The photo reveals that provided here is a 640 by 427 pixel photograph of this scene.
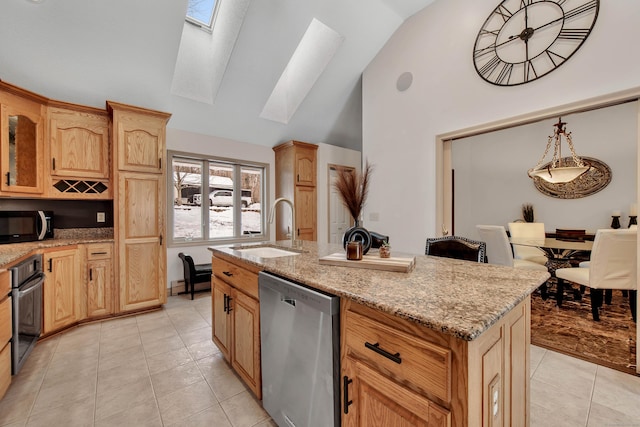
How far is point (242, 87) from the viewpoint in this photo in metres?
3.65

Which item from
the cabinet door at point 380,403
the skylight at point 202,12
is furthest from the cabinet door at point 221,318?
the skylight at point 202,12

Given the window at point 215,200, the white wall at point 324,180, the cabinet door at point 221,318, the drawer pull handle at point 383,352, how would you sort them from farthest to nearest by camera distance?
the white wall at point 324,180
the window at point 215,200
the cabinet door at point 221,318
the drawer pull handle at point 383,352

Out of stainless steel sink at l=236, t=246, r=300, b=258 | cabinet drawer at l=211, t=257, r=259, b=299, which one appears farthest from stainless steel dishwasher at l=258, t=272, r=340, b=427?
stainless steel sink at l=236, t=246, r=300, b=258

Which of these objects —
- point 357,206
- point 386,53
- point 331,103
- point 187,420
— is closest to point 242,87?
point 331,103

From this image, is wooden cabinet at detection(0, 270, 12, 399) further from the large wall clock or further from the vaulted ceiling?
the large wall clock

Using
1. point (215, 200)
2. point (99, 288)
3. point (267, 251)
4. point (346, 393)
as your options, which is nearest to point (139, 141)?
point (215, 200)

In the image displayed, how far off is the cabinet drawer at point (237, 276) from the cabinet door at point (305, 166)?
8.77 feet

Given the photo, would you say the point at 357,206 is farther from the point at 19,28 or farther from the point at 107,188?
the point at 19,28

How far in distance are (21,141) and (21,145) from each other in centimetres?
4

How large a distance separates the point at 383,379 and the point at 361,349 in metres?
0.12

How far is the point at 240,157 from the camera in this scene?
4488 mm

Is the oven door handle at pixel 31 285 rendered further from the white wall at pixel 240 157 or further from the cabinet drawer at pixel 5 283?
the white wall at pixel 240 157

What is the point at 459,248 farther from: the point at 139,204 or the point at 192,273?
the point at 139,204

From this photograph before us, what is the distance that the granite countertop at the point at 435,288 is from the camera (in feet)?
2.54
